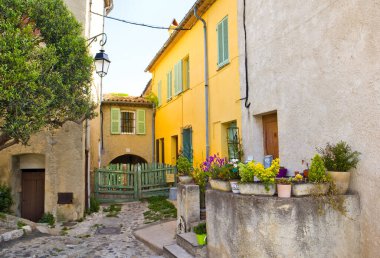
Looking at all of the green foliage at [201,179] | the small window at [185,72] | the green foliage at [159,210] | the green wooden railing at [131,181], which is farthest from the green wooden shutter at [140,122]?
Answer: the green foliage at [201,179]

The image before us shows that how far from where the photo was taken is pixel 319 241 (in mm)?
3875

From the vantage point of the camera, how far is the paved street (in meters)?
6.03

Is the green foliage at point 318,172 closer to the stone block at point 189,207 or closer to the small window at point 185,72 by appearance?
Answer: the stone block at point 189,207

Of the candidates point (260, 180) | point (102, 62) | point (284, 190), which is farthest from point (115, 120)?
point (284, 190)

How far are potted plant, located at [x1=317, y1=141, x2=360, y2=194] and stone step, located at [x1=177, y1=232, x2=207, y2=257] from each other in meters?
2.43

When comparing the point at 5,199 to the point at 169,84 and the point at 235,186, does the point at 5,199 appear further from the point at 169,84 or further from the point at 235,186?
the point at 169,84

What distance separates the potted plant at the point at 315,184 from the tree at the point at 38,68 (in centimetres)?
474

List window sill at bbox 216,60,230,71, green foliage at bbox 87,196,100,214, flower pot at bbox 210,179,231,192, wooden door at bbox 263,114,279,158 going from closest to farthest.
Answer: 1. flower pot at bbox 210,179,231,192
2. wooden door at bbox 263,114,279,158
3. window sill at bbox 216,60,230,71
4. green foliage at bbox 87,196,100,214

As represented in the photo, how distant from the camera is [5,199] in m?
8.67

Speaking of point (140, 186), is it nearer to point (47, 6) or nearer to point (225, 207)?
point (47, 6)

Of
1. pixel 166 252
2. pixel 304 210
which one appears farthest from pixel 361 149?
pixel 166 252

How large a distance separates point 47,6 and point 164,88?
8.70 m

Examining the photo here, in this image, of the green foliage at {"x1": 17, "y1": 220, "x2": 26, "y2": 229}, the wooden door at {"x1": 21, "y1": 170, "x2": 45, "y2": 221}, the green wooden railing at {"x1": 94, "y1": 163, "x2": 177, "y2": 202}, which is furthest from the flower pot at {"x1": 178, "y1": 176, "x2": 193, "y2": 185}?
the green wooden railing at {"x1": 94, "y1": 163, "x2": 177, "y2": 202}

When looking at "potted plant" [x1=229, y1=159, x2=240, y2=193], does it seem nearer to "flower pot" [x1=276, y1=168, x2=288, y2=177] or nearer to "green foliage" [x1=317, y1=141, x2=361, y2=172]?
"flower pot" [x1=276, y1=168, x2=288, y2=177]
